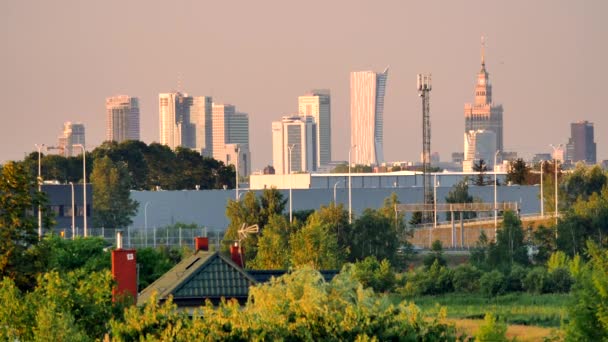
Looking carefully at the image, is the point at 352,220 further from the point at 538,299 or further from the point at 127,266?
the point at 127,266

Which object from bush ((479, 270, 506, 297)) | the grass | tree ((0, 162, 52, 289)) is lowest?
the grass

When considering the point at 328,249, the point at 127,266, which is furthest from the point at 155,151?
the point at 127,266

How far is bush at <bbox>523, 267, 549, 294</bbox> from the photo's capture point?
240 ft

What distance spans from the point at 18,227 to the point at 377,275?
1386 inches

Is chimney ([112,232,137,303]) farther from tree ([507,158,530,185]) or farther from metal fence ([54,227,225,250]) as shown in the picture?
tree ([507,158,530,185])

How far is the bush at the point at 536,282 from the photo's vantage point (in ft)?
240

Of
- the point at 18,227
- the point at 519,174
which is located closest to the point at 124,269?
the point at 18,227

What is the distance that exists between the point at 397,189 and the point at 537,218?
2616cm

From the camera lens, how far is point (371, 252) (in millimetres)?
84125

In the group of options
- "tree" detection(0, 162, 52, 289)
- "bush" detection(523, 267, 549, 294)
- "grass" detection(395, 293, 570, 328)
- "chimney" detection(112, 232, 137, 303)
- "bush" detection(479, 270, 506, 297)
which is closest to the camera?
"tree" detection(0, 162, 52, 289)

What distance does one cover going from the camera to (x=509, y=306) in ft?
222

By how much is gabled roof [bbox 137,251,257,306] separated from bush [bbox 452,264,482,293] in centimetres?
3338

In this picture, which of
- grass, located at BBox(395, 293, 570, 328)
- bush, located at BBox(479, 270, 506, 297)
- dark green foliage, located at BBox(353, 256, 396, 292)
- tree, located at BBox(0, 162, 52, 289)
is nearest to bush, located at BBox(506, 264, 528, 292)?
bush, located at BBox(479, 270, 506, 297)

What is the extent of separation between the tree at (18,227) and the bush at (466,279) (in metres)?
37.7
